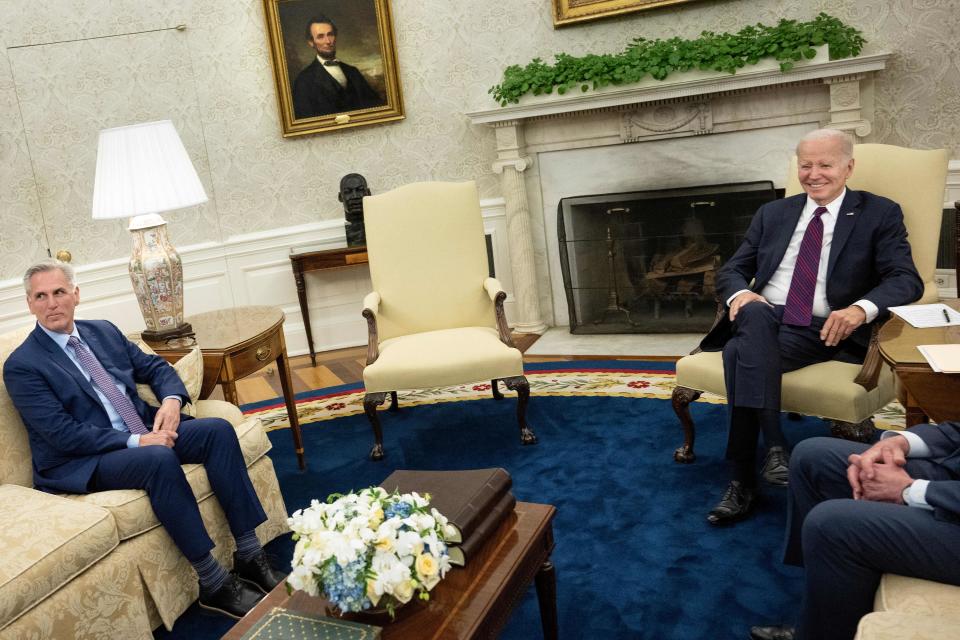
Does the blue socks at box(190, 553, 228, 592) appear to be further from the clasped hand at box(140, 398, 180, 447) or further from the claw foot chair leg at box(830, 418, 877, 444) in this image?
the claw foot chair leg at box(830, 418, 877, 444)

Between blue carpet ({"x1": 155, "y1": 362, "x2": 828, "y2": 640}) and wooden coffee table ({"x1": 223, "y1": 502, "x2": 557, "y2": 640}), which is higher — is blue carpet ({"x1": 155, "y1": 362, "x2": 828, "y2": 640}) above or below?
below

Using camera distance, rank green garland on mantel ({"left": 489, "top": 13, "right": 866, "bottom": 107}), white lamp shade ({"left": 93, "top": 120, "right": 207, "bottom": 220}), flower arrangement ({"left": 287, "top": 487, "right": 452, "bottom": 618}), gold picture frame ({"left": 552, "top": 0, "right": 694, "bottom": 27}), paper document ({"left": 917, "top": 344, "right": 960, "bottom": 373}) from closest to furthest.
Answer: flower arrangement ({"left": 287, "top": 487, "right": 452, "bottom": 618}), paper document ({"left": 917, "top": 344, "right": 960, "bottom": 373}), white lamp shade ({"left": 93, "top": 120, "right": 207, "bottom": 220}), green garland on mantel ({"left": 489, "top": 13, "right": 866, "bottom": 107}), gold picture frame ({"left": 552, "top": 0, "right": 694, "bottom": 27})

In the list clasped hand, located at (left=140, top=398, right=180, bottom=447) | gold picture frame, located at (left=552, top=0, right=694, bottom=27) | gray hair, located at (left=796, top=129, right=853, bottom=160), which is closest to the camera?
clasped hand, located at (left=140, top=398, right=180, bottom=447)

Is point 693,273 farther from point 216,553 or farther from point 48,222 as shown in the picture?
point 48,222

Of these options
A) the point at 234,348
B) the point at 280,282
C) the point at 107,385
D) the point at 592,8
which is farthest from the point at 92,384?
the point at 592,8

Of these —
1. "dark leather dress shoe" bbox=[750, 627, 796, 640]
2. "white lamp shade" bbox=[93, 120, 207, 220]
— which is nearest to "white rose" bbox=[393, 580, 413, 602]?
"dark leather dress shoe" bbox=[750, 627, 796, 640]

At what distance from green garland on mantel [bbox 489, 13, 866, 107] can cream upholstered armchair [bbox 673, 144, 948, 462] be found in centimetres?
138

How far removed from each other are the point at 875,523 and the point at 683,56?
3.49 metres

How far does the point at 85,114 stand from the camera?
17.3ft

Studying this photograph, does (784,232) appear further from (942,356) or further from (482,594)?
(482,594)

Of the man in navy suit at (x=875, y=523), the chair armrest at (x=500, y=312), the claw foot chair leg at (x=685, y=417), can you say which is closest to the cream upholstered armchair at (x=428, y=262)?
the chair armrest at (x=500, y=312)

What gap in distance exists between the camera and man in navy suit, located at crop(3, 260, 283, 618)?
2596mm

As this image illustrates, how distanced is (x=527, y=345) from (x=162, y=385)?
2773 mm

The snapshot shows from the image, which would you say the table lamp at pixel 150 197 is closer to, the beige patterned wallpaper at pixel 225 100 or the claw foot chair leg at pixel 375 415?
the claw foot chair leg at pixel 375 415
